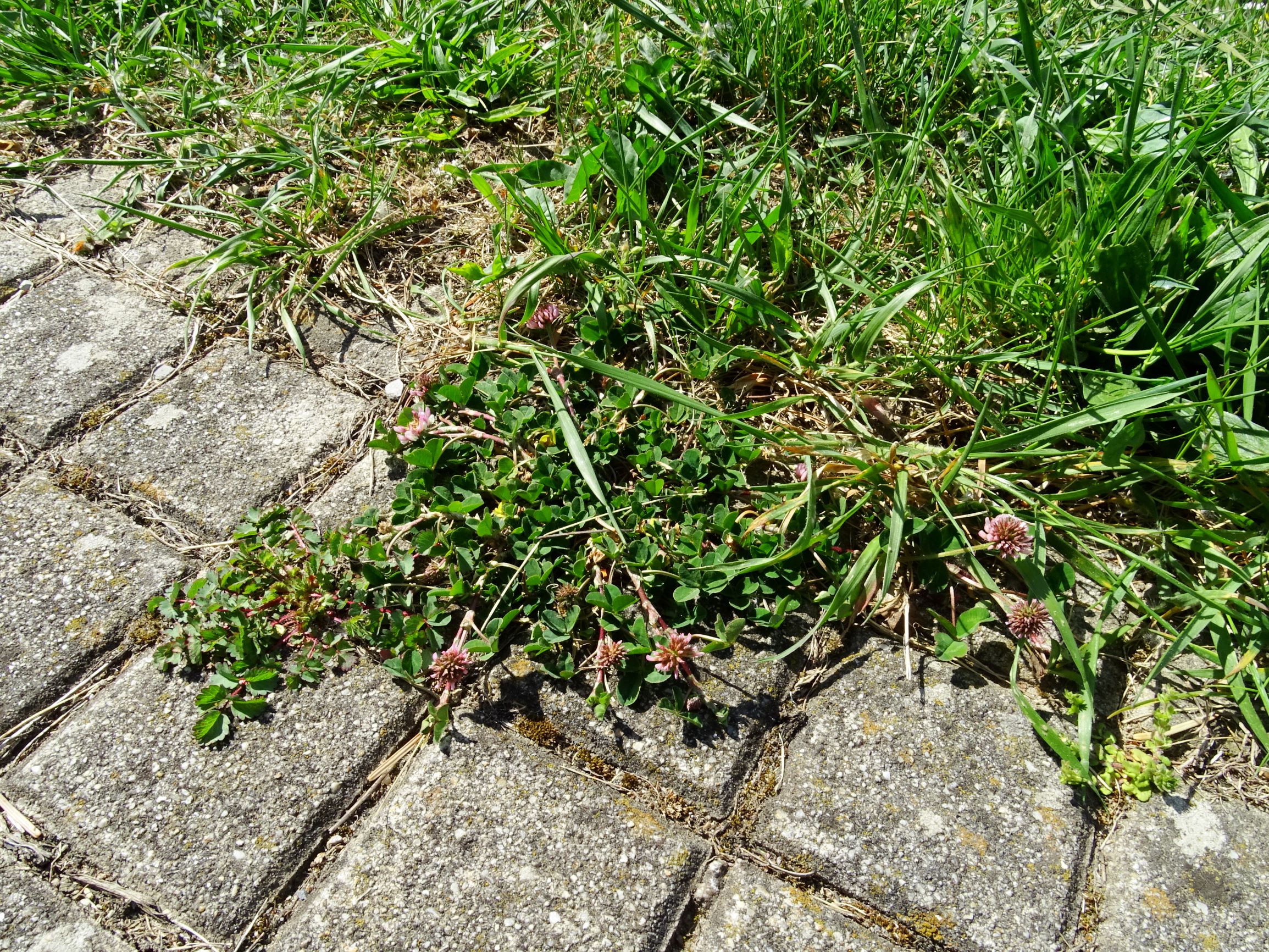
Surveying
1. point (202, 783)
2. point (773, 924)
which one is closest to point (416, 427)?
point (202, 783)

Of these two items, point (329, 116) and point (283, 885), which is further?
point (329, 116)

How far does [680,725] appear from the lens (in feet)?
5.82

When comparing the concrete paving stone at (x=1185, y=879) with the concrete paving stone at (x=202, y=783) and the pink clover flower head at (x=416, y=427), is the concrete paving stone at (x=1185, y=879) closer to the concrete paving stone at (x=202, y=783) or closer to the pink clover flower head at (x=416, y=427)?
the concrete paving stone at (x=202, y=783)

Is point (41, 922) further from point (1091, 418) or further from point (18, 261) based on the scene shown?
point (1091, 418)

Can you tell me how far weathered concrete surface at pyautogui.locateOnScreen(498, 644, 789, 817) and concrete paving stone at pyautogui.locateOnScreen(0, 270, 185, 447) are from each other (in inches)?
52.7

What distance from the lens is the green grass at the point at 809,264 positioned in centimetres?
192

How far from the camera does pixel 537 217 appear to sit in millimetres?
2312

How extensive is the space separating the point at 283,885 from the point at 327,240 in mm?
1770

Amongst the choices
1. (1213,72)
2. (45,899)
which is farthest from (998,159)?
(45,899)


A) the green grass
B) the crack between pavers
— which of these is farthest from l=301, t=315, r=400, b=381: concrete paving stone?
the crack between pavers

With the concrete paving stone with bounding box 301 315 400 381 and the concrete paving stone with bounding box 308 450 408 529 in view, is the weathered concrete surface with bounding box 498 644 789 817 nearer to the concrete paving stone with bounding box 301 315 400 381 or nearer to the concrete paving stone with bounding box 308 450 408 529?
the concrete paving stone with bounding box 308 450 408 529

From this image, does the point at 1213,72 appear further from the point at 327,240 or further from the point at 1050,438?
the point at 327,240

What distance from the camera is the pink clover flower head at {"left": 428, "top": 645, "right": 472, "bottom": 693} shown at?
1784mm

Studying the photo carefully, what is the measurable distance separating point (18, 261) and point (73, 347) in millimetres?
458
